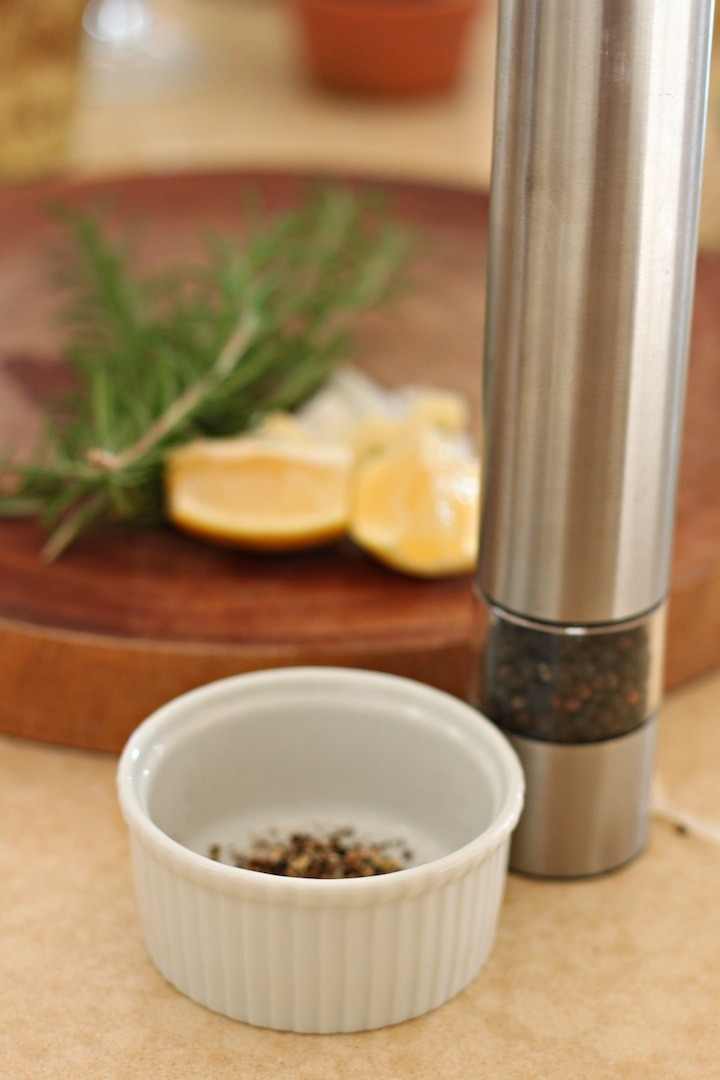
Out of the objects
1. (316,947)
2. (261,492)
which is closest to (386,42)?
(261,492)

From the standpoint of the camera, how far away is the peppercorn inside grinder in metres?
0.47

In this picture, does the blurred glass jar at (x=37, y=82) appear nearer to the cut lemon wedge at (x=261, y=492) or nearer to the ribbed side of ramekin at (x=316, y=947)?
the cut lemon wedge at (x=261, y=492)

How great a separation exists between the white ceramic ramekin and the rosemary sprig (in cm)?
19

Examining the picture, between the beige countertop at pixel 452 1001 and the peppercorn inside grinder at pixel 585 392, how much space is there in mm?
35

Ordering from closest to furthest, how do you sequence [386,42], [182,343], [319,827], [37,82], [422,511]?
[319,827] → [422,511] → [182,343] → [37,82] → [386,42]

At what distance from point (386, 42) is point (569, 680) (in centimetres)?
124

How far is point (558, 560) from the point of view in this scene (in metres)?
0.54

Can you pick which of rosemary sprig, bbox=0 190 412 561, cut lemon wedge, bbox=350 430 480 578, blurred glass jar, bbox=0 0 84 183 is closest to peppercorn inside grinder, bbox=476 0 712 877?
cut lemon wedge, bbox=350 430 480 578

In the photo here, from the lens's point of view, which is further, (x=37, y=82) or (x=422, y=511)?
(x=37, y=82)

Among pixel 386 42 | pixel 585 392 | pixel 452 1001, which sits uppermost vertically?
pixel 386 42

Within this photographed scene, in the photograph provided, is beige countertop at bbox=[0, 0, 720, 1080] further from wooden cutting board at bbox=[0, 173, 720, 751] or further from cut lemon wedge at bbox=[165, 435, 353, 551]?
cut lemon wedge at bbox=[165, 435, 353, 551]

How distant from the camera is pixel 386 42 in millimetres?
1624

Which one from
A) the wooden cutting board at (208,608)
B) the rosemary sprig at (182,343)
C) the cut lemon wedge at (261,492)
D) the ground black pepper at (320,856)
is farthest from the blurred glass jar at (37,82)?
the ground black pepper at (320,856)

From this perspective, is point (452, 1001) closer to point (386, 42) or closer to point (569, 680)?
point (569, 680)
